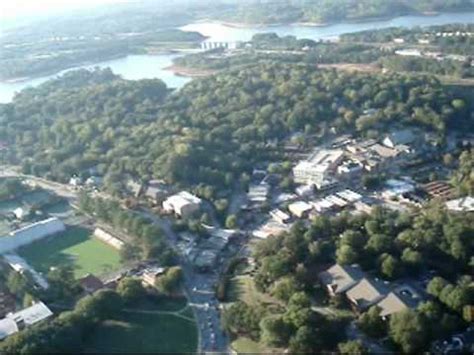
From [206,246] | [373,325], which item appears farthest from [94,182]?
[373,325]

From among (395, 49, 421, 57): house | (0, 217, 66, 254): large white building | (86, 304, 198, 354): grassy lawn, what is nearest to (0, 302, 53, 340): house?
(86, 304, 198, 354): grassy lawn

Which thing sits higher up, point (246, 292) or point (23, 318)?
point (23, 318)

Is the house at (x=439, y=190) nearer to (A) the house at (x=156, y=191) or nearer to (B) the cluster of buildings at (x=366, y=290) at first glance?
(B) the cluster of buildings at (x=366, y=290)

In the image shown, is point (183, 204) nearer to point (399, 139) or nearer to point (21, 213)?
point (21, 213)

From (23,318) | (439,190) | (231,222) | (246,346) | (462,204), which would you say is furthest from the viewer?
(439,190)

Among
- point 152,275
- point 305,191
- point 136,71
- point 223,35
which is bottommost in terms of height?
point 152,275
